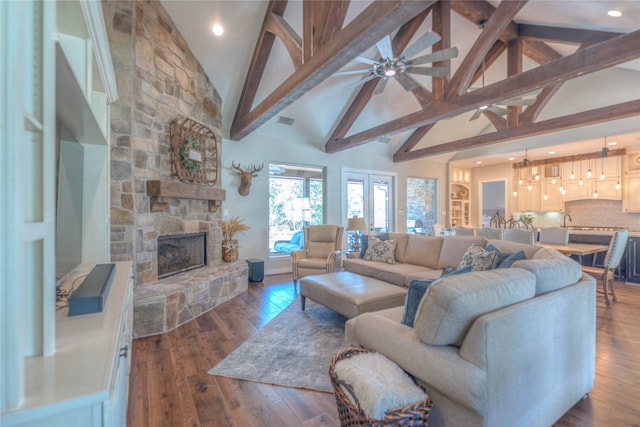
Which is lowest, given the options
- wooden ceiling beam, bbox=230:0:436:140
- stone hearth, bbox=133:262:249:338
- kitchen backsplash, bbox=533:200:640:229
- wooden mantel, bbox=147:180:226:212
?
stone hearth, bbox=133:262:249:338

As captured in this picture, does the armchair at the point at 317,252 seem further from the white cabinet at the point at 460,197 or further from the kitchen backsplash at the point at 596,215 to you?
the kitchen backsplash at the point at 596,215

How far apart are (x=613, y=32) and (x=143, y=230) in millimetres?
6394

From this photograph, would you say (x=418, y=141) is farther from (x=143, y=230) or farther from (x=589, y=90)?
(x=143, y=230)

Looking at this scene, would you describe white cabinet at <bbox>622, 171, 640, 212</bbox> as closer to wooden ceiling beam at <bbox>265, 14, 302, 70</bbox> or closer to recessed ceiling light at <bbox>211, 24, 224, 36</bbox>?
wooden ceiling beam at <bbox>265, 14, 302, 70</bbox>

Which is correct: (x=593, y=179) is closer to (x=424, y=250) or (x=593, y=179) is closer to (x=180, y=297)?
(x=424, y=250)

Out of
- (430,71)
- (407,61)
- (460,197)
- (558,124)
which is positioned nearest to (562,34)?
(558,124)

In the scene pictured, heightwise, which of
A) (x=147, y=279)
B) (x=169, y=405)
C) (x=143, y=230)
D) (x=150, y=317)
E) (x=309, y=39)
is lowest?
(x=169, y=405)

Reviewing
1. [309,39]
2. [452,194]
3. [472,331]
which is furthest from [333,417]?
[452,194]

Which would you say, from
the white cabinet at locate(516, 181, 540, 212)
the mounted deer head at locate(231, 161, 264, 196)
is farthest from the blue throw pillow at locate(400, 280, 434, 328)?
the white cabinet at locate(516, 181, 540, 212)

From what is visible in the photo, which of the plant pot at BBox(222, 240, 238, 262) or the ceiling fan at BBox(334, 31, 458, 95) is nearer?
the ceiling fan at BBox(334, 31, 458, 95)

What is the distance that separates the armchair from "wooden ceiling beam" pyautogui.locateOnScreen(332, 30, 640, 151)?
2298 mm

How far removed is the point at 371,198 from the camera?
749cm

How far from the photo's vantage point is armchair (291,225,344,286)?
4781mm

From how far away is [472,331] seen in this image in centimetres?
135
